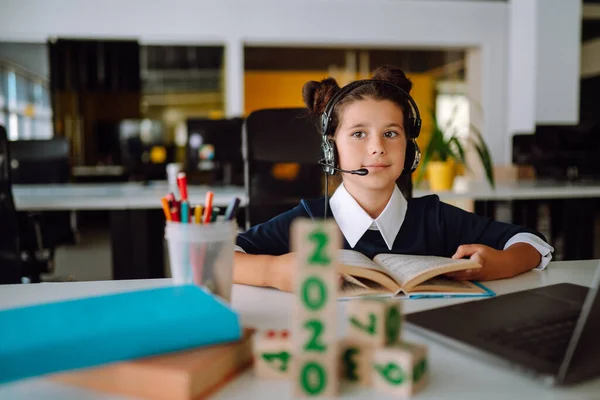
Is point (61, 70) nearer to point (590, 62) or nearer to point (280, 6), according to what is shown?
point (280, 6)

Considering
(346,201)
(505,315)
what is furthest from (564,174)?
(505,315)

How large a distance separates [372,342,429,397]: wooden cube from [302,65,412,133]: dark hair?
0.72 meters

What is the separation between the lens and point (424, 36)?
18.1 ft

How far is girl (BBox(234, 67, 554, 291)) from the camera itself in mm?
1099

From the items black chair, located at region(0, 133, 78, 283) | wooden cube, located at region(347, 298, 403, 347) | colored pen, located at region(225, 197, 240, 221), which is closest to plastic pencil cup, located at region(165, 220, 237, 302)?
colored pen, located at region(225, 197, 240, 221)

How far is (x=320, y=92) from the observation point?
1192mm

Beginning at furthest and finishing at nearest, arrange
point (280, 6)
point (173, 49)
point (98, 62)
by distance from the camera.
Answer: point (173, 49) < point (98, 62) < point (280, 6)

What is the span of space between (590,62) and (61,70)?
7756 millimetres

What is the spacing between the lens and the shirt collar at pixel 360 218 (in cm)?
111

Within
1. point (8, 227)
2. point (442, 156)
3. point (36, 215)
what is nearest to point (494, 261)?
point (8, 227)

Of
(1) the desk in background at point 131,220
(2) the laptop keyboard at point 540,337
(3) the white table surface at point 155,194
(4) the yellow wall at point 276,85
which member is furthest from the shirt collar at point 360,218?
(4) the yellow wall at point 276,85

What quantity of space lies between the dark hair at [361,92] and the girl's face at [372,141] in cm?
1

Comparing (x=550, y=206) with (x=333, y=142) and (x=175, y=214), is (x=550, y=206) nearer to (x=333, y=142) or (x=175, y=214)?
(x=333, y=142)

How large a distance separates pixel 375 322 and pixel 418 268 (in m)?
0.37
